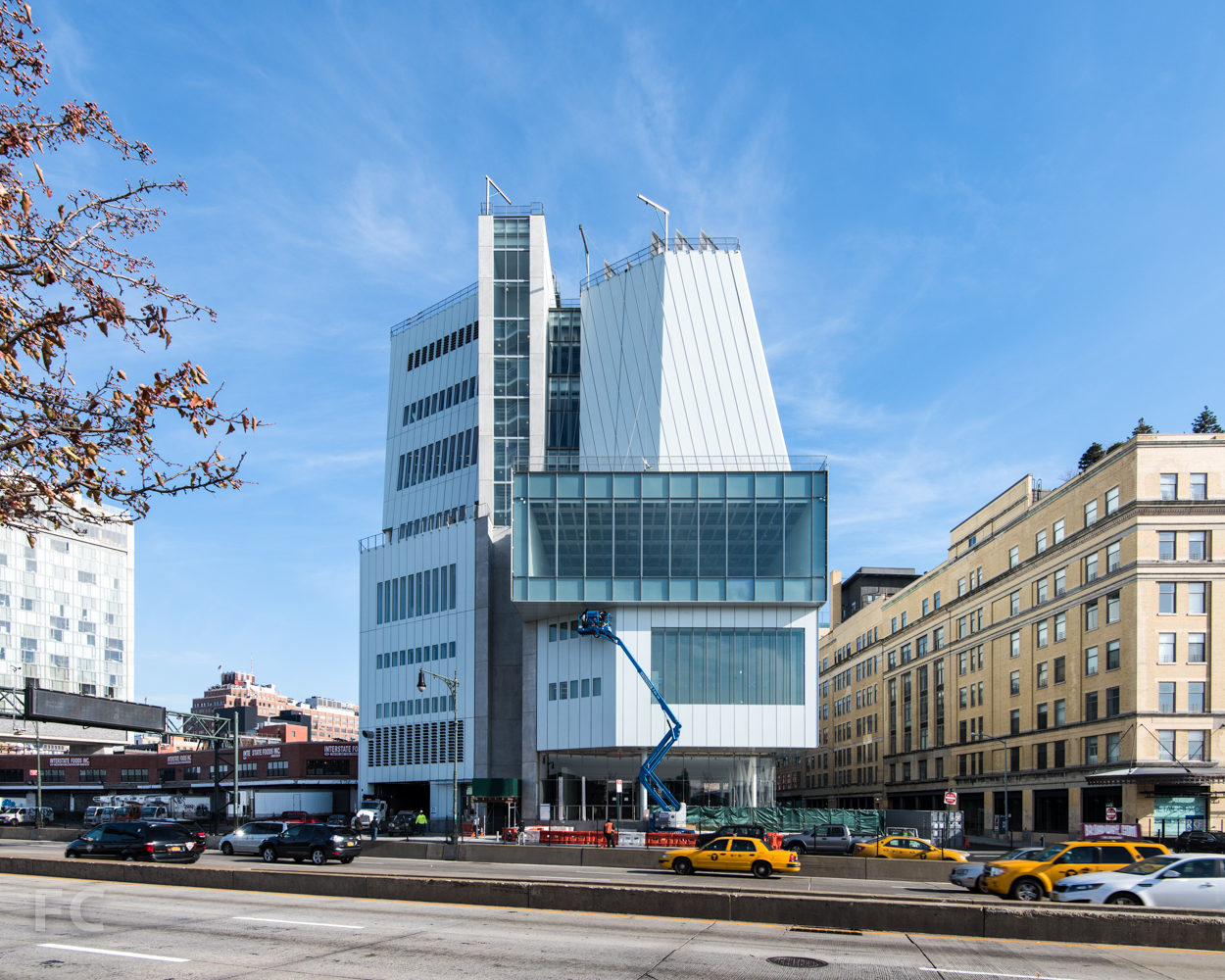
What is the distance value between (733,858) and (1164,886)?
16.0 metres

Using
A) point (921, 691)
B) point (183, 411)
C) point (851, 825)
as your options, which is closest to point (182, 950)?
point (183, 411)

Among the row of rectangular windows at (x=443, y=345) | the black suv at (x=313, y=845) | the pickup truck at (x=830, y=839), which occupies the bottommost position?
the pickup truck at (x=830, y=839)

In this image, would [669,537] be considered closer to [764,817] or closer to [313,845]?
[764,817]

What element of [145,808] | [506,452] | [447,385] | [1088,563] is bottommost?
[145,808]

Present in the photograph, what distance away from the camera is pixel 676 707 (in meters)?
63.7

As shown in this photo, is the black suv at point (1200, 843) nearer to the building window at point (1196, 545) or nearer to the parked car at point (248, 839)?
the building window at point (1196, 545)

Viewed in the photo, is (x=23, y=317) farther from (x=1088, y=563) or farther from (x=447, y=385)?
(x=447, y=385)

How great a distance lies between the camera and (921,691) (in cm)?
10781

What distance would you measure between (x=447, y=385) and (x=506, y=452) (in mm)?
9896

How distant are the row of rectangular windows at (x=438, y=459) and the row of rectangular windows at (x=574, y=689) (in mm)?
20712

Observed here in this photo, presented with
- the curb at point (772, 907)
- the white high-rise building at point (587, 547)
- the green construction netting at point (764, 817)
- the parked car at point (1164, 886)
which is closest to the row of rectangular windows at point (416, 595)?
the white high-rise building at point (587, 547)

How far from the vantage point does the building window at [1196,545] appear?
62419 millimetres

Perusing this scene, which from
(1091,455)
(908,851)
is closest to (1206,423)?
(1091,455)

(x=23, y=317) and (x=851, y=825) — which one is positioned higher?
(x=23, y=317)
